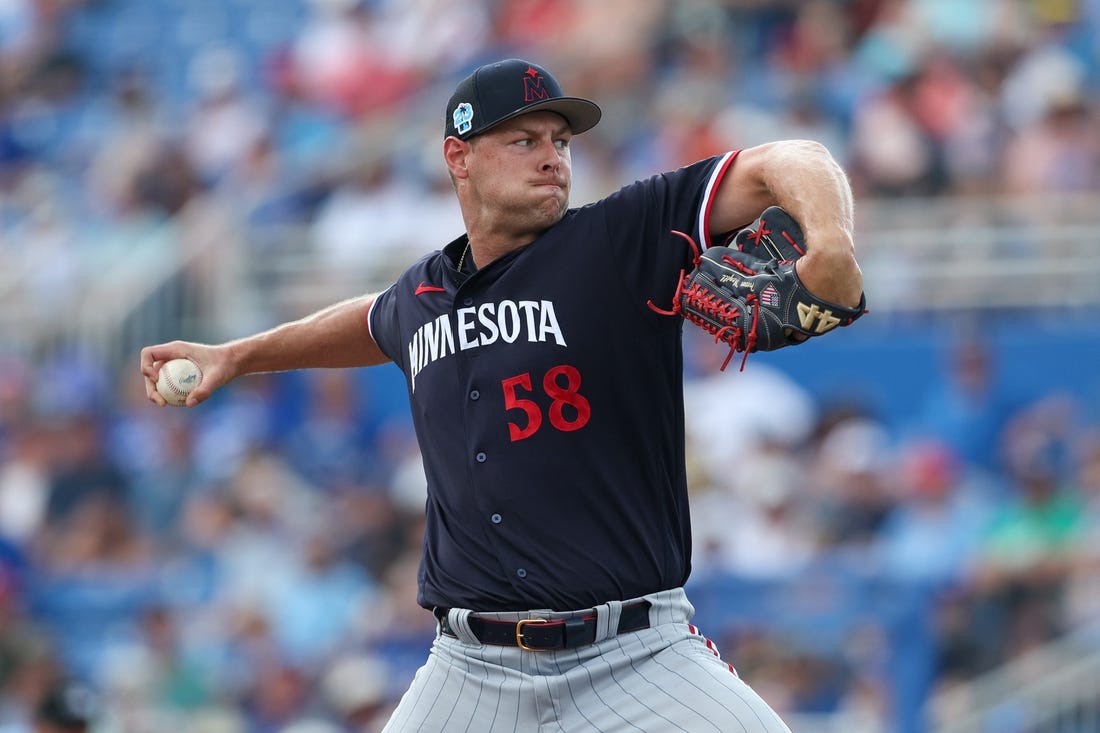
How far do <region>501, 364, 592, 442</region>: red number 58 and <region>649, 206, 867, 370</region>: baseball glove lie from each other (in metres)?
0.38

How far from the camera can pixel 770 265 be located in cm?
357

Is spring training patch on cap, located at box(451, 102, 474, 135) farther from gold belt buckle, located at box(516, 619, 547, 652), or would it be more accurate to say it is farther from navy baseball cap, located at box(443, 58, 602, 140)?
gold belt buckle, located at box(516, 619, 547, 652)

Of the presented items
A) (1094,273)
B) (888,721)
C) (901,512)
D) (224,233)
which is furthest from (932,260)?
(224,233)

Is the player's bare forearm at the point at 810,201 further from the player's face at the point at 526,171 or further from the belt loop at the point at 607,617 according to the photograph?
the belt loop at the point at 607,617

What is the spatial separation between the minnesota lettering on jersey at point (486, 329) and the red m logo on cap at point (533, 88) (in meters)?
0.49

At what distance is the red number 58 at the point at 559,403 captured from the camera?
157 inches

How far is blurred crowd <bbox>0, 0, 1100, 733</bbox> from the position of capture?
26.7 feet

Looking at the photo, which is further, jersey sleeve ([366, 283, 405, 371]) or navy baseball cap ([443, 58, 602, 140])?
jersey sleeve ([366, 283, 405, 371])

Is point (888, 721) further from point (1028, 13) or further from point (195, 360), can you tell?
point (1028, 13)

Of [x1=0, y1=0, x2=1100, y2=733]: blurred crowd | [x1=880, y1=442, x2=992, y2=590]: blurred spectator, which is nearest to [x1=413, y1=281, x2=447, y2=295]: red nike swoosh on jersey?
[x1=0, y1=0, x2=1100, y2=733]: blurred crowd

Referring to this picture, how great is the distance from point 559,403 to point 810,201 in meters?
0.82

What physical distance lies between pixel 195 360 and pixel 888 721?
400 cm

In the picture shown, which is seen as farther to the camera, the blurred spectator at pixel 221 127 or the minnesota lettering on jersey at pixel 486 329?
the blurred spectator at pixel 221 127

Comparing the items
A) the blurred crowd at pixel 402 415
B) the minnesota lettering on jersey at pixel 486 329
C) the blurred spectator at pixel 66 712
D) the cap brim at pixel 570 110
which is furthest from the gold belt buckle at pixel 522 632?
the blurred crowd at pixel 402 415
